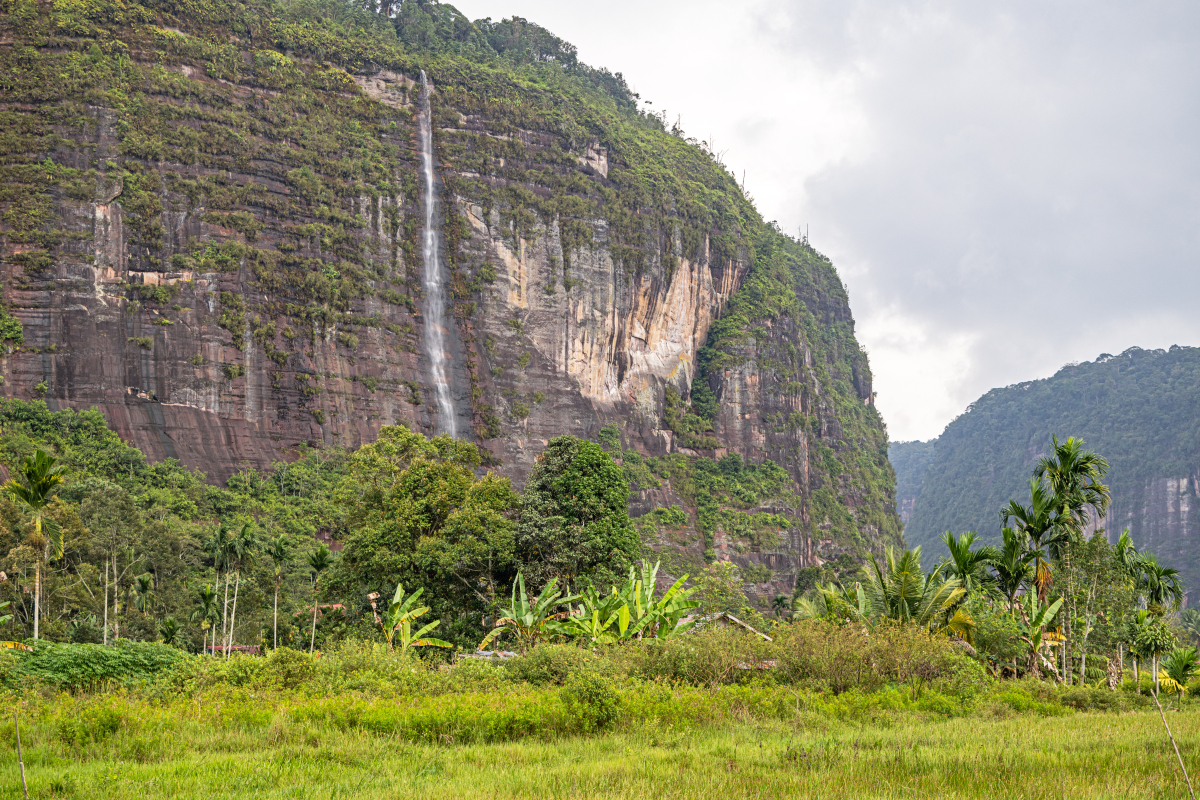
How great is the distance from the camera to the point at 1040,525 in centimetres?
2241

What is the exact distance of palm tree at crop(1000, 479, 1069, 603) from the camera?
72.2ft

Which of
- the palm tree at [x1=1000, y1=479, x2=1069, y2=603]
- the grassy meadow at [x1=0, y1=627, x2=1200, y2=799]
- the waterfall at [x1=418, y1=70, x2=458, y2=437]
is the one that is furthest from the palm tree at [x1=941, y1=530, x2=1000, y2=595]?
the waterfall at [x1=418, y1=70, x2=458, y2=437]

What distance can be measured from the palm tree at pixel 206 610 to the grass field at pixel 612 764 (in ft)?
84.9

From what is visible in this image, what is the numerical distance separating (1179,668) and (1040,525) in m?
4.69

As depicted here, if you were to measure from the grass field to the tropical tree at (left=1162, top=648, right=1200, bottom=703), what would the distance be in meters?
9.46

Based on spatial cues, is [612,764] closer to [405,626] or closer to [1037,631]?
[405,626]

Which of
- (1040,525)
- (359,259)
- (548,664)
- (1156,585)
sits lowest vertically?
(548,664)

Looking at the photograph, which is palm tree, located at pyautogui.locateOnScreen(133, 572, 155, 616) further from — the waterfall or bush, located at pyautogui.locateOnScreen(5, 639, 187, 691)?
the waterfall

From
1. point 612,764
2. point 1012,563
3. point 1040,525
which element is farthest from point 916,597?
point 612,764

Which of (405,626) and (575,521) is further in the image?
(575,521)

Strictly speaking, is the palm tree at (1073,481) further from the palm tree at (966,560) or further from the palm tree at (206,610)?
the palm tree at (206,610)

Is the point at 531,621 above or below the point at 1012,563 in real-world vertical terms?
below

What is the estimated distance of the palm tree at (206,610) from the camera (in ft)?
118

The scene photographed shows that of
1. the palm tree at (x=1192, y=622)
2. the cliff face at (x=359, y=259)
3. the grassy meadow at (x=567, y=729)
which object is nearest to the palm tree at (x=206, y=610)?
the cliff face at (x=359, y=259)
